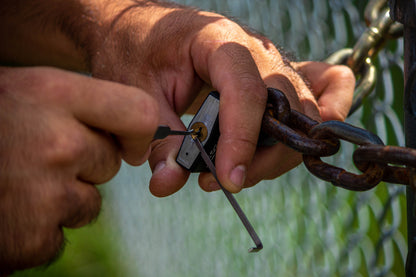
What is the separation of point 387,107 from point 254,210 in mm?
996

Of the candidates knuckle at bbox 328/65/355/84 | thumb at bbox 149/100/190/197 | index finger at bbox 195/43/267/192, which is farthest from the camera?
knuckle at bbox 328/65/355/84

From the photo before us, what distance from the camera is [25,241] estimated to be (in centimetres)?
60

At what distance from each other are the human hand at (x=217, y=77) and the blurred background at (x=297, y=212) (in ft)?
0.74

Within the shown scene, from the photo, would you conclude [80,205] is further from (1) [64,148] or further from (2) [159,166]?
(2) [159,166]

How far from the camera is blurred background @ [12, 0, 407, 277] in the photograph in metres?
1.25

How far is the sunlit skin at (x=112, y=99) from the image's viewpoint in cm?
59

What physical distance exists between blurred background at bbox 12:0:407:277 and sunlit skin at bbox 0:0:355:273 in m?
0.19

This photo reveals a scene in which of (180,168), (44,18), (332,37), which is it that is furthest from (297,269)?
(44,18)

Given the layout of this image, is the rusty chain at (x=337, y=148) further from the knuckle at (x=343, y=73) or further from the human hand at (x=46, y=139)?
the knuckle at (x=343, y=73)

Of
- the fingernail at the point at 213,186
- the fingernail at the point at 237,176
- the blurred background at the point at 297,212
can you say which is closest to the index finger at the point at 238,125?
the fingernail at the point at 237,176

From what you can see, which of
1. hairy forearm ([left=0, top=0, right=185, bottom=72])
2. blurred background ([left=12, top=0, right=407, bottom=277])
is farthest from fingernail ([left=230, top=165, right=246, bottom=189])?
hairy forearm ([left=0, top=0, right=185, bottom=72])

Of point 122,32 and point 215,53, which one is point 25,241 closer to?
point 215,53

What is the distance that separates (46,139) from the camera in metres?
0.59

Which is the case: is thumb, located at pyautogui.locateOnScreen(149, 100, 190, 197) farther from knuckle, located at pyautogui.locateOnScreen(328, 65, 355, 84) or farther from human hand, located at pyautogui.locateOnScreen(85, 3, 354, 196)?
knuckle, located at pyautogui.locateOnScreen(328, 65, 355, 84)
